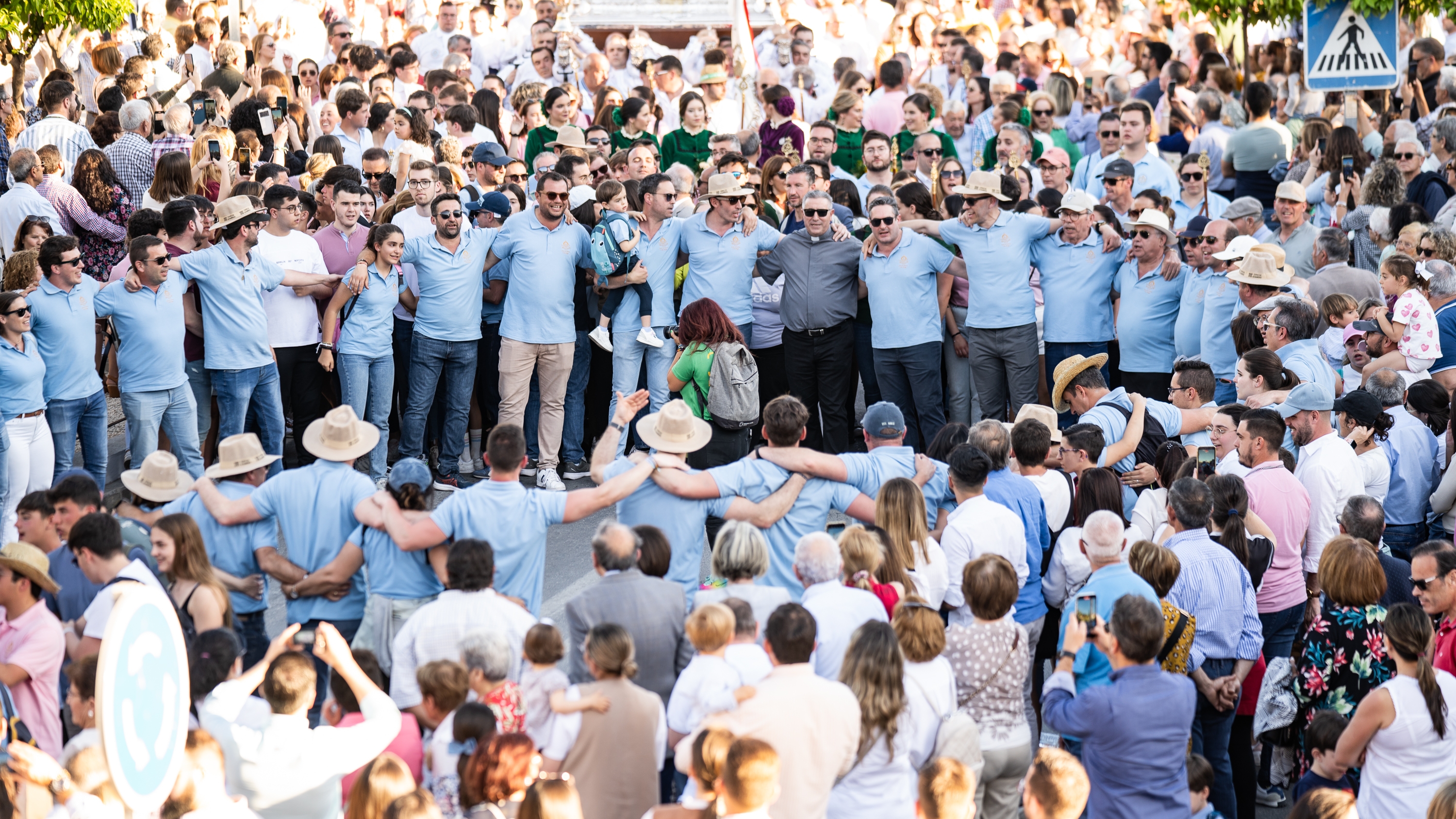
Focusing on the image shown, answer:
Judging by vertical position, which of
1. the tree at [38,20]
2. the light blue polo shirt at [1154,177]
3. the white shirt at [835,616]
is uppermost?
the tree at [38,20]

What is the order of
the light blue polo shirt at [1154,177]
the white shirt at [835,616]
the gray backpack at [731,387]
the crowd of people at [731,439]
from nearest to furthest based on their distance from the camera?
1. the crowd of people at [731,439]
2. the white shirt at [835,616]
3. the gray backpack at [731,387]
4. the light blue polo shirt at [1154,177]

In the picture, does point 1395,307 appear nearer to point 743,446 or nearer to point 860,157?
point 743,446

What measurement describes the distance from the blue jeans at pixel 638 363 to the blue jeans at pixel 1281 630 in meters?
4.78

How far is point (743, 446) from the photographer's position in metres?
9.11

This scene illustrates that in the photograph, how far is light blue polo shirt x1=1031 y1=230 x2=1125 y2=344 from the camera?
420 inches

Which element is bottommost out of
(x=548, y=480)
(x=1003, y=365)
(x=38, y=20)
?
(x=548, y=480)

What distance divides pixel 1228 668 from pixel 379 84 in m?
10.2

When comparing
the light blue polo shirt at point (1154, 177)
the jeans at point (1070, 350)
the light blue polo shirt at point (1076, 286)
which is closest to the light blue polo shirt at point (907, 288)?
the light blue polo shirt at point (1076, 286)

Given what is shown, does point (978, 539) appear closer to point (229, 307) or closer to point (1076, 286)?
point (1076, 286)

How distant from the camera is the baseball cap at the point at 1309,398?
7.70 metres

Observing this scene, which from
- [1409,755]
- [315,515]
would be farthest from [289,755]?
[1409,755]

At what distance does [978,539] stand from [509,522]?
1988 mm

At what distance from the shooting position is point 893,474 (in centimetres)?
710

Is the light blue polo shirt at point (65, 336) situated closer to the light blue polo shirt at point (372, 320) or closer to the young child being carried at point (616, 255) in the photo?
the light blue polo shirt at point (372, 320)
